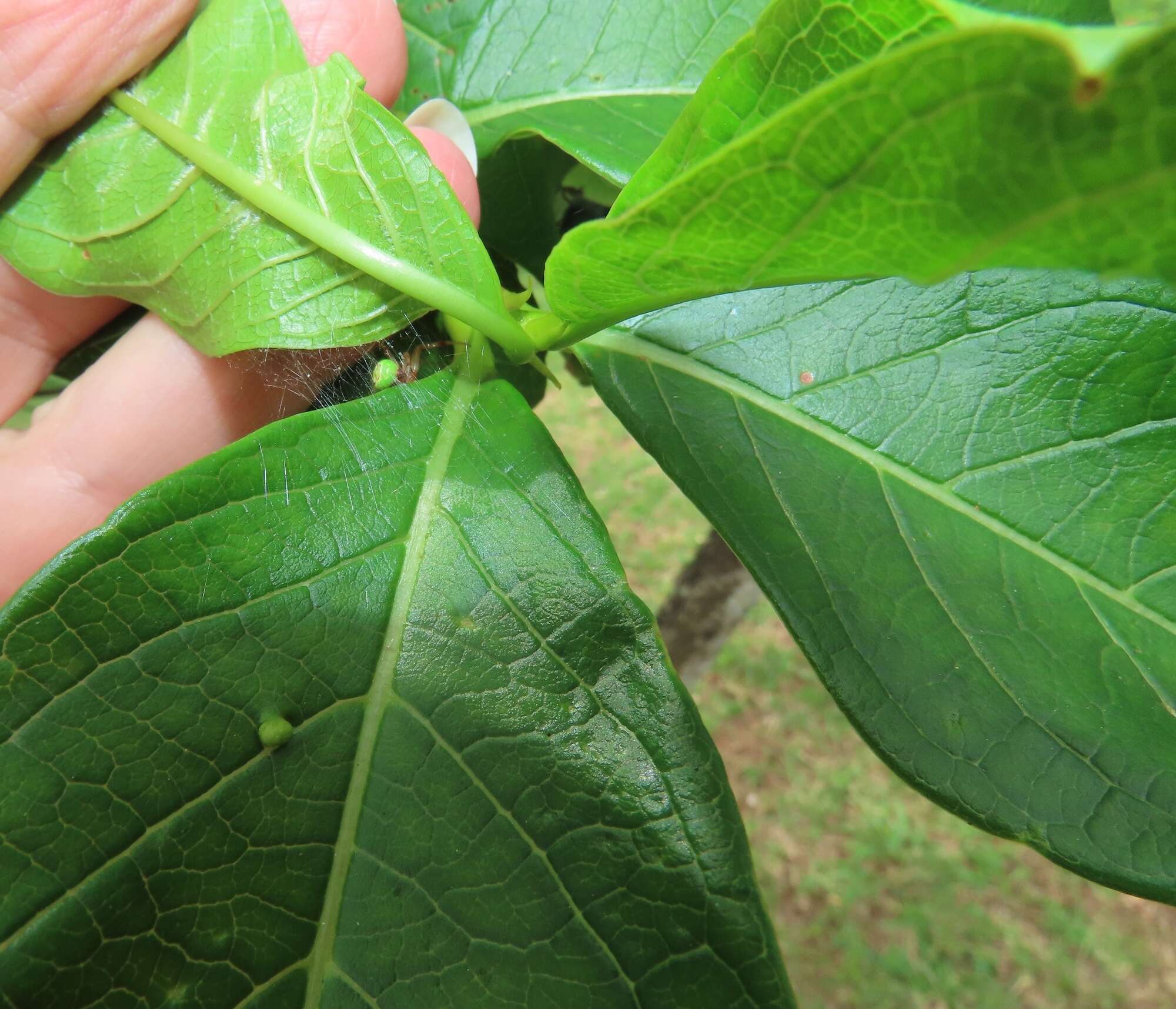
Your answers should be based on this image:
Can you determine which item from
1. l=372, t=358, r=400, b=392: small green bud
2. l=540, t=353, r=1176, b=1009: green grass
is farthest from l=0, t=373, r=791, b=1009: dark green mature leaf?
l=540, t=353, r=1176, b=1009: green grass

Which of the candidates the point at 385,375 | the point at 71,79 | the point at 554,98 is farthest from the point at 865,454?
the point at 71,79

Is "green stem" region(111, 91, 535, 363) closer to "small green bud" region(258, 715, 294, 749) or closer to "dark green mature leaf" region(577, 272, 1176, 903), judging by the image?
"dark green mature leaf" region(577, 272, 1176, 903)

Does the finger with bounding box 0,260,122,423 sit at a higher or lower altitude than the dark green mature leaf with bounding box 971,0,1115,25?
higher

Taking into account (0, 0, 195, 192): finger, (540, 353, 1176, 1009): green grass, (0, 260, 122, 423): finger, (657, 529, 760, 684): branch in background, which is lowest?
(540, 353, 1176, 1009): green grass

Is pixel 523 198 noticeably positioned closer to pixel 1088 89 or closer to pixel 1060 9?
pixel 1060 9

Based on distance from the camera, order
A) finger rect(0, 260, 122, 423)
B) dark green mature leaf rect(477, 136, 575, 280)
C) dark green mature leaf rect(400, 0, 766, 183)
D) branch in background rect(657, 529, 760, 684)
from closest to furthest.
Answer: dark green mature leaf rect(400, 0, 766, 183) < dark green mature leaf rect(477, 136, 575, 280) < finger rect(0, 260, 122, 423) < branch in background rect(657, 529, 760, 684)

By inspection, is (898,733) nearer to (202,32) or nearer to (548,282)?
(548,282)

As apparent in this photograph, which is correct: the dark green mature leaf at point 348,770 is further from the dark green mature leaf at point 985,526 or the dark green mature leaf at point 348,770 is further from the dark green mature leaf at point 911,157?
the dark green mature leaf at point 911,157
